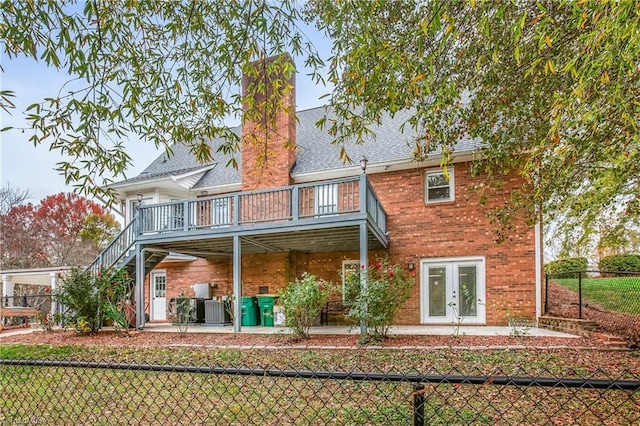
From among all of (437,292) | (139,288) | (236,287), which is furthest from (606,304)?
(139,288)

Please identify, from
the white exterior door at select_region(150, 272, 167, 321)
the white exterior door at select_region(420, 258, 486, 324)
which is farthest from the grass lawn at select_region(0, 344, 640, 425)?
the white exterior door at select_region(150, 272, 167, 321)

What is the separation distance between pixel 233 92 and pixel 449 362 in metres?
5.03

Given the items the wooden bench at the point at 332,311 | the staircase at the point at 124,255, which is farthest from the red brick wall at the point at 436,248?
the staircase at the point at 124,255

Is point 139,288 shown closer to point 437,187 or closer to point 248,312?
point 248,312

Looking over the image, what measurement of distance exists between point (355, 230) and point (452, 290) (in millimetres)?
3497

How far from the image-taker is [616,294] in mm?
11328

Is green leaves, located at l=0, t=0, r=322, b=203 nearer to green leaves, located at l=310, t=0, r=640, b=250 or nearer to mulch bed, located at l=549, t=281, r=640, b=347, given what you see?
green leaves, located at l=310, t=0, r=640, b=250

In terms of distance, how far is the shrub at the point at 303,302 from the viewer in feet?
30.0

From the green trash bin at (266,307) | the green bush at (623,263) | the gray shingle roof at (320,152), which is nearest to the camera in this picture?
the gray shingle roof at (320,152)

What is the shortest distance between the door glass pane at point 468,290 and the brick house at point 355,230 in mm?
27

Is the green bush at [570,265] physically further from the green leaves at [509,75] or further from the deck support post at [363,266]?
the deck support post at [363,266]

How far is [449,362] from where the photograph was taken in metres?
6.52

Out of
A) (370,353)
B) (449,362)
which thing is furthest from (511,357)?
(370,353)

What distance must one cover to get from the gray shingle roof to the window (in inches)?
35.1
